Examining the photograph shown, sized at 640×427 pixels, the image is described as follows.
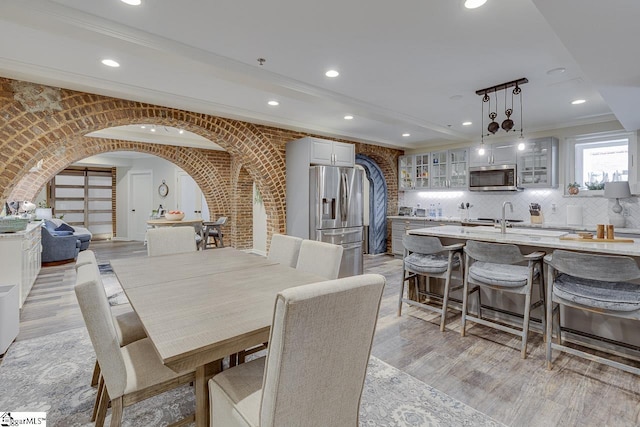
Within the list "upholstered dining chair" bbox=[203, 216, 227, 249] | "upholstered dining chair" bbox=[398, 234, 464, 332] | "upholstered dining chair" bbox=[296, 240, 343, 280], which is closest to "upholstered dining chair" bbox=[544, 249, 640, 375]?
"upholstered dining chair" bbox=[398, 234, 464, 332]

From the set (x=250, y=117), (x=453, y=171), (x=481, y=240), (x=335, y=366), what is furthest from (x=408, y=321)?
(x=453, y=171)

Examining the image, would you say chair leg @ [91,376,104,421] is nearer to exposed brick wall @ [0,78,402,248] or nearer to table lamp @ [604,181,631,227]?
exposed brick wall @ [0,78,402,248]

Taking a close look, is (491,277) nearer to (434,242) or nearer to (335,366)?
(434,242)

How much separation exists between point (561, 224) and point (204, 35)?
5532 millimetres

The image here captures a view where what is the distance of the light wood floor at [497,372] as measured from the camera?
1865 mm

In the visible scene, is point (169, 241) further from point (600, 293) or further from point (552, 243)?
point (600, 293)

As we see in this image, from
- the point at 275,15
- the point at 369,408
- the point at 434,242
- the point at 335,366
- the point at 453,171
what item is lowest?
the point at 369,408

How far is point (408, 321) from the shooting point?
326cm

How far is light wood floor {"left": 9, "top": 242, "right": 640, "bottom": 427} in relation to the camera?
6.12 feet

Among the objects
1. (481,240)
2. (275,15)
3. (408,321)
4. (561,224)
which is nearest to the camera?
(275,15)

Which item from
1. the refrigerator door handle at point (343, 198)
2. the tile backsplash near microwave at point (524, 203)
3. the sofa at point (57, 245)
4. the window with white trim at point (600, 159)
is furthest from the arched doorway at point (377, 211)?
the sofa at point (57, 245)

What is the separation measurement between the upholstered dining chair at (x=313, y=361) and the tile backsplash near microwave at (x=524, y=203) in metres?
5.25

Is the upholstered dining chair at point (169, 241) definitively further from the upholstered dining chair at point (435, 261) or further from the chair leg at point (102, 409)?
the upholstered dining chair at point (435, 261)

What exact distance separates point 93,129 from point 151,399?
3026mm
